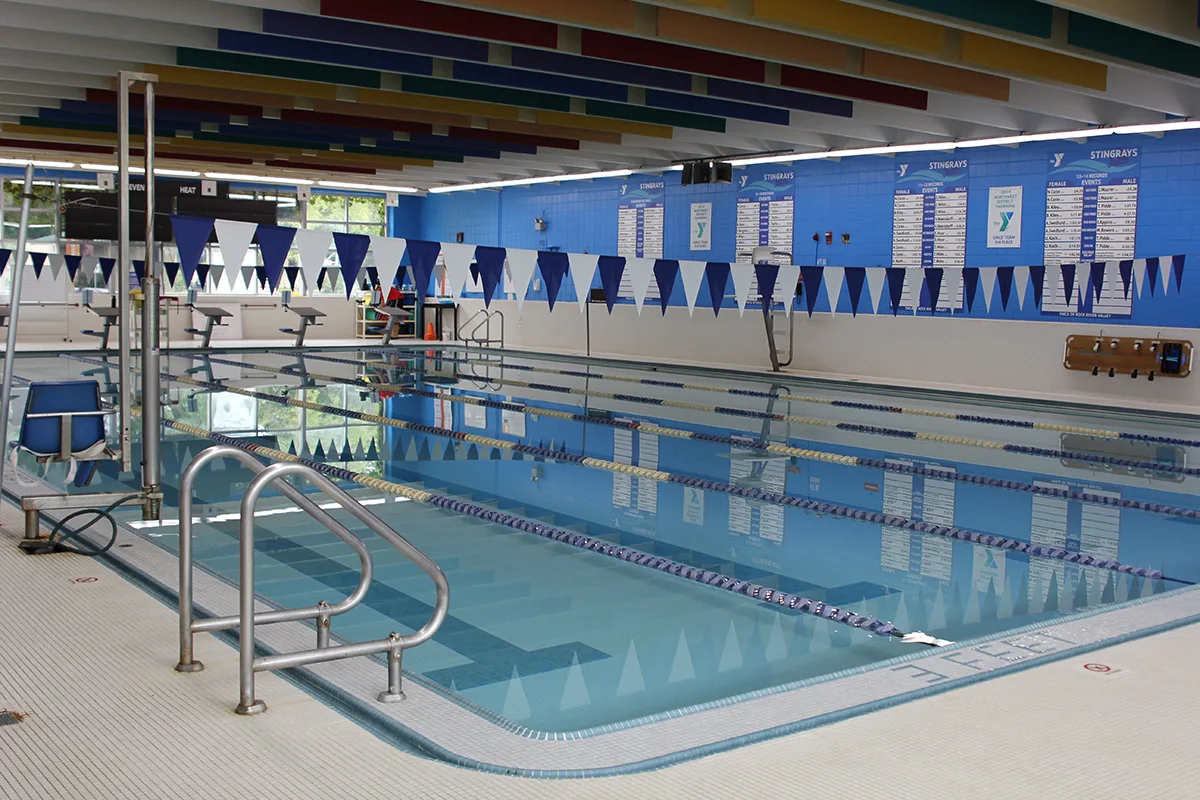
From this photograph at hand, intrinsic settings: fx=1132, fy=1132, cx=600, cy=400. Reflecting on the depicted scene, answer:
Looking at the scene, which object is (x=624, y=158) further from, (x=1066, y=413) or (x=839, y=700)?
(x=839, y=700)

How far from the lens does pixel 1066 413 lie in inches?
495

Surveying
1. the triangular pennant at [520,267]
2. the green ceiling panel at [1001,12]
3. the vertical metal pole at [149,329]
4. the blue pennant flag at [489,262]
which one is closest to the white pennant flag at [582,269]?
→ the triangular pennant at [520,267]

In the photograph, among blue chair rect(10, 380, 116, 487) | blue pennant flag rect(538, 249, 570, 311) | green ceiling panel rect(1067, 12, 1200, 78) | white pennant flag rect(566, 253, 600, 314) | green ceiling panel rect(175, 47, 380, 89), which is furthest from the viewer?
blue pennant flag rect(538, 249, 570, 311)

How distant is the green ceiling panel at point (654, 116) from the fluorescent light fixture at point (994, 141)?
257 cm

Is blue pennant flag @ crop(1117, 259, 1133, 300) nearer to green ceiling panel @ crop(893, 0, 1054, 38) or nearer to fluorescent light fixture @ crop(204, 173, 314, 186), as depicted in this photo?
green ceiling panel @ crop(893, 0, 1054, 38)

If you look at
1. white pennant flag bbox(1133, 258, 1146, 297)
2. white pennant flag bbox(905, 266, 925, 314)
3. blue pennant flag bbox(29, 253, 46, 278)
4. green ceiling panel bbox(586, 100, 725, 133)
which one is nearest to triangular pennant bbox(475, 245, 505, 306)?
green ceiling panel bbox(586, 100, 725, 133)

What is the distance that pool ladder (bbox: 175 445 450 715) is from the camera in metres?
3.34

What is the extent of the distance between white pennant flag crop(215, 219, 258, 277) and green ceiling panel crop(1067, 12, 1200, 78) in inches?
243

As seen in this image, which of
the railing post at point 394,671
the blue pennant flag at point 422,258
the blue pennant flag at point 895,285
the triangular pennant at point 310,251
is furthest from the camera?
the blue pennant flag at point 895,285

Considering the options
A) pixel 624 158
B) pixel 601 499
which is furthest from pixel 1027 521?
pixel 624 158

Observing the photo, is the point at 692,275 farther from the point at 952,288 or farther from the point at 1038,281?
the point at 952,288

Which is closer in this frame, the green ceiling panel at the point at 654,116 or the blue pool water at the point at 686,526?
the blue pool water at the point at 686,526

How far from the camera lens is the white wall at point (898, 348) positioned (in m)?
13.5

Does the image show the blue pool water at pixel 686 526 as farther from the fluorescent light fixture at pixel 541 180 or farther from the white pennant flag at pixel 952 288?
the fluorescent light fixture at pixel 541 180
